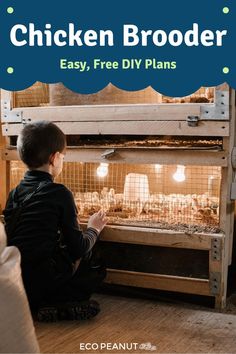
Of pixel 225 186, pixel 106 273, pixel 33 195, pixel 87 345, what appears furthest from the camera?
pixel 106 273

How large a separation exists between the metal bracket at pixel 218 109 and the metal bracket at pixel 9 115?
983 millimetres

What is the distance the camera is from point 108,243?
251cm

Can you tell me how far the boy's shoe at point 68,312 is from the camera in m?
2.14

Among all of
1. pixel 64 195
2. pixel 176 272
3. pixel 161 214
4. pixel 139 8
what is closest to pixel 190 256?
pixel 176 272

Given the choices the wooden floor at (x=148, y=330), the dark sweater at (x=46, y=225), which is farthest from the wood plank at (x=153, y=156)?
the wooden floor at (x=148, y=330)

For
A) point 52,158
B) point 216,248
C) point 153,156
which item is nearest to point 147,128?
point 153,156

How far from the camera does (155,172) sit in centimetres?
266

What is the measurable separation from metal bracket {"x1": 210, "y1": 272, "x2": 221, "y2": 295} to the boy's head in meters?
0.91

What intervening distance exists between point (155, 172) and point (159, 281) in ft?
1.92

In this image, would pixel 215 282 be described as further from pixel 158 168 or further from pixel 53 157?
pixel 53 157

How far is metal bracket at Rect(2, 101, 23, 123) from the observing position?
2.63 metres

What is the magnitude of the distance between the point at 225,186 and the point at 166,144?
1.16 feet

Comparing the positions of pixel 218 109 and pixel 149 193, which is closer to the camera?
pixel 218 109

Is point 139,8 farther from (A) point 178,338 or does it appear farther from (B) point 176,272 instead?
(A) point 178,338
